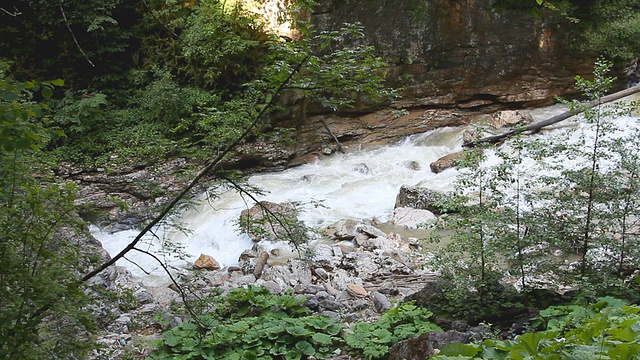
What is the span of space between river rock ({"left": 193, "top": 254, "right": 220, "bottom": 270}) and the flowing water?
0.24m

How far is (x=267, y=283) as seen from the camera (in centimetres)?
688

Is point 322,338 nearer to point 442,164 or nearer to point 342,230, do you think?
point 342,230

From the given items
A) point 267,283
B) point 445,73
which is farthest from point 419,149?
point 267,283

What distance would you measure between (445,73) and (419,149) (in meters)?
2.37

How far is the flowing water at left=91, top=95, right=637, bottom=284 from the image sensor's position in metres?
9.17

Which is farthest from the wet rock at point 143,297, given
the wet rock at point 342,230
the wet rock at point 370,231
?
the wet rock at point 370,231

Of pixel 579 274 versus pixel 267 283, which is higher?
pixel 267 283

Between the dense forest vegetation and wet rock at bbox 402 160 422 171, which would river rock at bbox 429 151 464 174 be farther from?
the dense forest vegetation

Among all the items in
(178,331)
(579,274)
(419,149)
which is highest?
(419,149)

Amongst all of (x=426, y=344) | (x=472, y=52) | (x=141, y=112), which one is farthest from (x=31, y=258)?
(x=472, y=52)

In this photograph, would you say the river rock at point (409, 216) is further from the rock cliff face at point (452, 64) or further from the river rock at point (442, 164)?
the rock cliff face at point (452, 64)

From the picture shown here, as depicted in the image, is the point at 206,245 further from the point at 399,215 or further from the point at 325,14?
the point at 325,14

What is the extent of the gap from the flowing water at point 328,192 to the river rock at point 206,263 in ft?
0.80

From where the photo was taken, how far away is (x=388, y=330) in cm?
480
